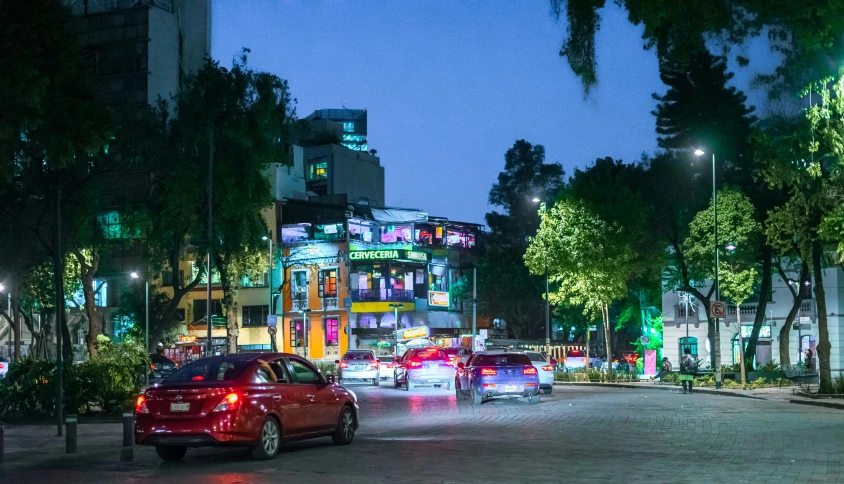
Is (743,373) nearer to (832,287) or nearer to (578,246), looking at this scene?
(578,246)

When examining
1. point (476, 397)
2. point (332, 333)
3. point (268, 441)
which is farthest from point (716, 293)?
point (332, 333)

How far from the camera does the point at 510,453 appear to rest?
51.5ft

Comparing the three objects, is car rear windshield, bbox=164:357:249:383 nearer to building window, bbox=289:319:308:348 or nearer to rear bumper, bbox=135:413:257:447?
rear bumper, bbox=135:413:257:447

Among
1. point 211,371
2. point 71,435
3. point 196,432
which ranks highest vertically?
point 211,371

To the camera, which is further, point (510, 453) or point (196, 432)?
point (510, 453)

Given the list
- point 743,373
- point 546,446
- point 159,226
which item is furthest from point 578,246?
point 546,446

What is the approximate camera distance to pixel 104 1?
292ft

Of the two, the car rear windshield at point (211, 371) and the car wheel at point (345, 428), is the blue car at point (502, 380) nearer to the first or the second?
the car wheel at point (345, 428)

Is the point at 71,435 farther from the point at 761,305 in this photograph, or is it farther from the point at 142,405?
the point at 761,305

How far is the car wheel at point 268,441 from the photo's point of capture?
1518 centimetres

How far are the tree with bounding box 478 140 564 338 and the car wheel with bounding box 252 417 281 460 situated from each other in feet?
225

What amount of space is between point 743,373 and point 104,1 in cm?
6703

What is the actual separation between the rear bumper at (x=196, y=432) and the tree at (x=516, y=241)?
69277 mm

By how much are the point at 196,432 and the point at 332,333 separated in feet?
221
